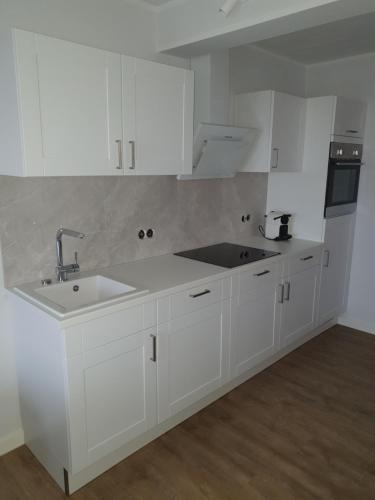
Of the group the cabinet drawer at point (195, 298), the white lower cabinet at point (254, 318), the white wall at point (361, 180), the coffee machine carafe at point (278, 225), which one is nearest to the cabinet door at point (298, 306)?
the white lower cabinet at point (254, 318)

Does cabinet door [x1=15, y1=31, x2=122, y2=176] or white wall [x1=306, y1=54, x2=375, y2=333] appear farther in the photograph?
white wall [x1=306, y1=54, x2=375, y2=333]

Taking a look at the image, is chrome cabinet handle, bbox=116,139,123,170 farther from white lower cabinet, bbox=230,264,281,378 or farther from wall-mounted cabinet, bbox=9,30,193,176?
white lower cabinet, bbox=230,264,281,378

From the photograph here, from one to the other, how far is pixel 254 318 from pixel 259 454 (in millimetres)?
862

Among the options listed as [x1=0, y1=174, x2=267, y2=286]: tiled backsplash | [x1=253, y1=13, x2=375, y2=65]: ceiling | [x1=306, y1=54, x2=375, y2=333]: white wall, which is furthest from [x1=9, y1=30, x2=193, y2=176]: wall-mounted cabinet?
[x1=306, y1=54, x2=375, y2=333]: white wall

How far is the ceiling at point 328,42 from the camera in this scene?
263cm

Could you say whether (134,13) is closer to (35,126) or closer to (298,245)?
(35,126)

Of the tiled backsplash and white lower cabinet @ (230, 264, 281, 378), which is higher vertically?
the tiled backsplash

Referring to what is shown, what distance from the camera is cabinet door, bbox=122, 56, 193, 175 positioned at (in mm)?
2033

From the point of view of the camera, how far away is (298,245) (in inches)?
127

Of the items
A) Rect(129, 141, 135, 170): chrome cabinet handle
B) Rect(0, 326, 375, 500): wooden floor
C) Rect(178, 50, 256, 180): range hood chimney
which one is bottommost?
Rect(0, 326, 375, 500): wooden floor

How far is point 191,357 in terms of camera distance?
7.53ft

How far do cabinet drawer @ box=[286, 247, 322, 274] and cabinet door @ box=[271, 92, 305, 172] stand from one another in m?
0.70

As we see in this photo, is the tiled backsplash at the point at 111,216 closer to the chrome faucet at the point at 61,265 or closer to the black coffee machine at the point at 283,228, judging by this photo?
the chrome faucet at the point at 61,265

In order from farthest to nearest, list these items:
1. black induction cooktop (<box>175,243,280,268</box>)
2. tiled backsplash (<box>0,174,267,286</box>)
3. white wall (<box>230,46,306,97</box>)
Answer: white wall (<box>230,46,306,97</box>) < black induction cooktop (<box>175,243,280,268</box>) < tiled backsplash (<box>0,174,267,286</box>)
